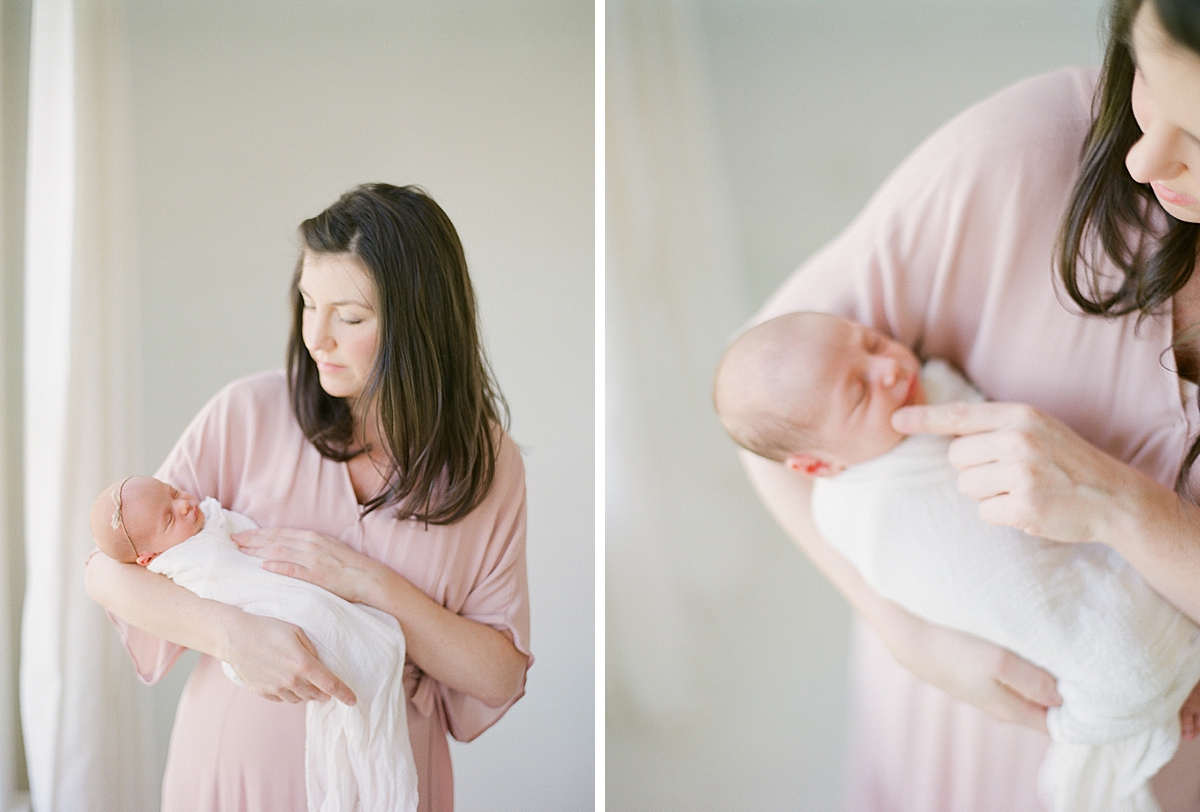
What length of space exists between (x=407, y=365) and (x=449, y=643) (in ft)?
1.54

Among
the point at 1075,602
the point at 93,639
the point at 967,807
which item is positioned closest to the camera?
the point at 1075,602

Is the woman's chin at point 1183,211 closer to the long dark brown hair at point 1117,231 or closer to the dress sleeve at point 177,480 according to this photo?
the long dark brown hair at point 1117,231

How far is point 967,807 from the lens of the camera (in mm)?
1462

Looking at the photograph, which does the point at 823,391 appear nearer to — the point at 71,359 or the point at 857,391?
the point at 857,391

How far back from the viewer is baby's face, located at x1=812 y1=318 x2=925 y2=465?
1324 millimetres

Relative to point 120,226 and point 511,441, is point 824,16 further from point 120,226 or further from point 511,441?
point 120,226

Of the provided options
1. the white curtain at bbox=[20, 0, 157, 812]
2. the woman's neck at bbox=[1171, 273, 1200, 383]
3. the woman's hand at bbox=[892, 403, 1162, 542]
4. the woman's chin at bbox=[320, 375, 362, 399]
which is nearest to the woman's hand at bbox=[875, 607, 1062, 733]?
the woman's hand at bbox=[892, 403, 1162, 542]

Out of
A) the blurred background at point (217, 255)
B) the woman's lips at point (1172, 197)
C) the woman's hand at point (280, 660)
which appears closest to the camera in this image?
the woman's lips at point (1172, 197)

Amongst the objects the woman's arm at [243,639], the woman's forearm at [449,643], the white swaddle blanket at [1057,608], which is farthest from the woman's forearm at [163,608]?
the white swaddle blanket at [1057,608]

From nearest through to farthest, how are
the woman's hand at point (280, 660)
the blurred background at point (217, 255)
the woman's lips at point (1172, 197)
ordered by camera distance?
the woman's lips at point (1172, 197), the woman's hand at point (280, 660), the blurred background at point (217, 255)

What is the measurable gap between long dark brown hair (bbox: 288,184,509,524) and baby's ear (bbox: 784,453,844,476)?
54 cm

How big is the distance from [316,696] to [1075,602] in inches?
45.7

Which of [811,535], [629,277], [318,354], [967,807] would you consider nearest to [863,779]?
[967,807]

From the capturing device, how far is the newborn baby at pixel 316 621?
4.86ft
